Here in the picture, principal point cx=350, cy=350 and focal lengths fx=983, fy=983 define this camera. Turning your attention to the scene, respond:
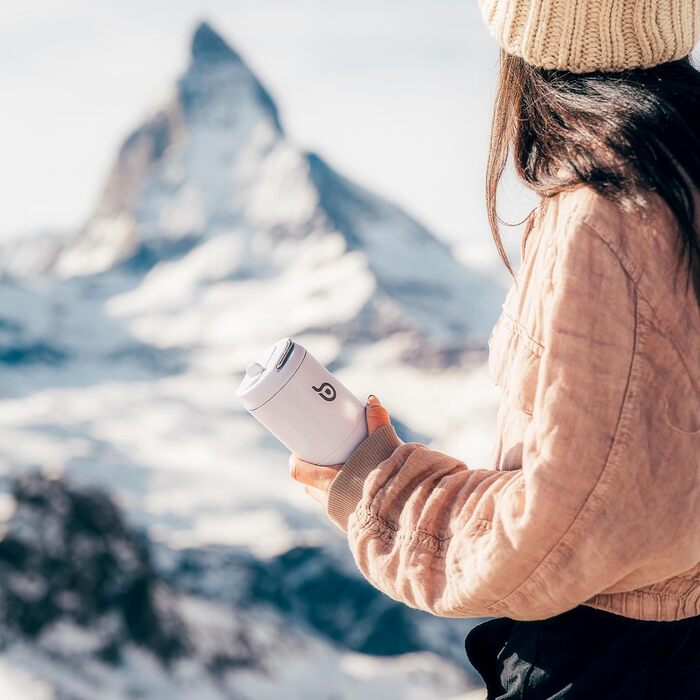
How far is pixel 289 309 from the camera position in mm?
50750

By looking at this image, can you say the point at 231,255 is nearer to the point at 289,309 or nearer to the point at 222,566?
the point at 289,309

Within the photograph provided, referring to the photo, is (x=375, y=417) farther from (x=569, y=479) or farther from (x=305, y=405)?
(x=569, y=479)

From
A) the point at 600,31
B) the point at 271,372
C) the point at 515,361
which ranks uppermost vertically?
the point at 600,31

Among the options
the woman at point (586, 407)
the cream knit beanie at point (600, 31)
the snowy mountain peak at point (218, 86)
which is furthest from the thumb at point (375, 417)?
the snowy mountain peak at point (218, 86)

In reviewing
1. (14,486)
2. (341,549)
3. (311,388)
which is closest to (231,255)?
(341,549)

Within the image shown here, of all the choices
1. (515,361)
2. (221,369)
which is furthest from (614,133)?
(221,369)

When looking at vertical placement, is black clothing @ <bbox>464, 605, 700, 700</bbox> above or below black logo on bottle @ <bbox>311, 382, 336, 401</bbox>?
below

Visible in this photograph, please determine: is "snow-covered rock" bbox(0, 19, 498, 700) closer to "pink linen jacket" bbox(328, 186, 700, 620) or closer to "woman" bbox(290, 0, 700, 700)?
"woman" bbox(290, 0, 700, 700)

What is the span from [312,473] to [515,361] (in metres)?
0.44

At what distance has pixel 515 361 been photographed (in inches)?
55.5

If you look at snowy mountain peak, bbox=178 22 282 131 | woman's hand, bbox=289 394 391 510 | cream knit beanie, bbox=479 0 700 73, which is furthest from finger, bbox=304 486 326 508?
snowy mountain peak, bbox=178 22 282 131

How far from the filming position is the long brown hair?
1.27 meters

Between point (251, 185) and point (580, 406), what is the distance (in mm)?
65117

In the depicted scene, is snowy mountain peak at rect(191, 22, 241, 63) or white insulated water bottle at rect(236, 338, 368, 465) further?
snowy mountain peak at rect(191, 22, 241, 63)
